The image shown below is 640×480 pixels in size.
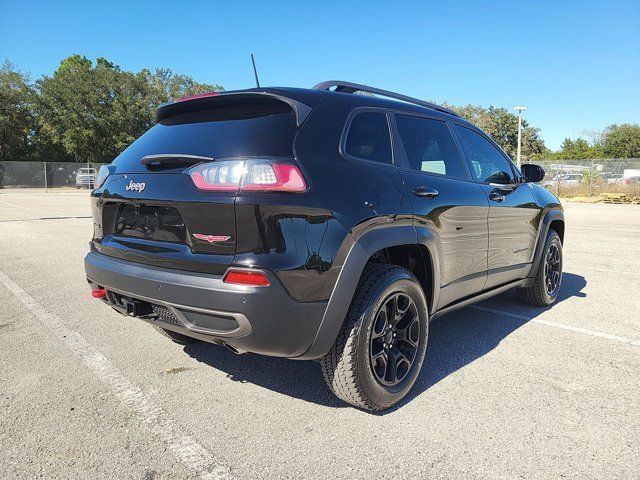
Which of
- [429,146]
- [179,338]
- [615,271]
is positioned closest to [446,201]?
[429,146]

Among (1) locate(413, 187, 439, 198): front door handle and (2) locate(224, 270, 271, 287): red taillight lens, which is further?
(1) locate(413, 187, 439, 198): front door handle

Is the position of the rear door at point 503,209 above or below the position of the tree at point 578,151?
below

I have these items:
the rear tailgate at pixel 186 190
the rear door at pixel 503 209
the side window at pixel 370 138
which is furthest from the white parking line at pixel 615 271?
the rear tailgate at pixel 186 190

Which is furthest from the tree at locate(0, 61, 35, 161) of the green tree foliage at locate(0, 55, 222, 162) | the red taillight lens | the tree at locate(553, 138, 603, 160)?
the tree at locate(553, 138, 603, 160)

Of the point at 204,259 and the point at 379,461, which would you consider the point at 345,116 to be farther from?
the point at 379,461

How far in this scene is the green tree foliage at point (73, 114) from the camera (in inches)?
1580

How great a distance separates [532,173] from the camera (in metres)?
4.65

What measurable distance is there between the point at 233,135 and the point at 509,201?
267 centimetres

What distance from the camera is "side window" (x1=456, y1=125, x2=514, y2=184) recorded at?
3.88 m

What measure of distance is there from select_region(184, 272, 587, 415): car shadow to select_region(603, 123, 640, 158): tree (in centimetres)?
6666

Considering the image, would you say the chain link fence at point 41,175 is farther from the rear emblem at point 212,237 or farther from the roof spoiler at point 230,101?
the rear emblem at point 212,237

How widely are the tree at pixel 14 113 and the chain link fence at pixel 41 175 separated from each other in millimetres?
7451

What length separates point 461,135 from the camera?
3867mm

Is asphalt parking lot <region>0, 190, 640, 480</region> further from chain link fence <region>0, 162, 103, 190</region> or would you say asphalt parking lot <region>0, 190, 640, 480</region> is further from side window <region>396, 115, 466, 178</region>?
chain link fence <region>0, 162, 103, 190</region>
